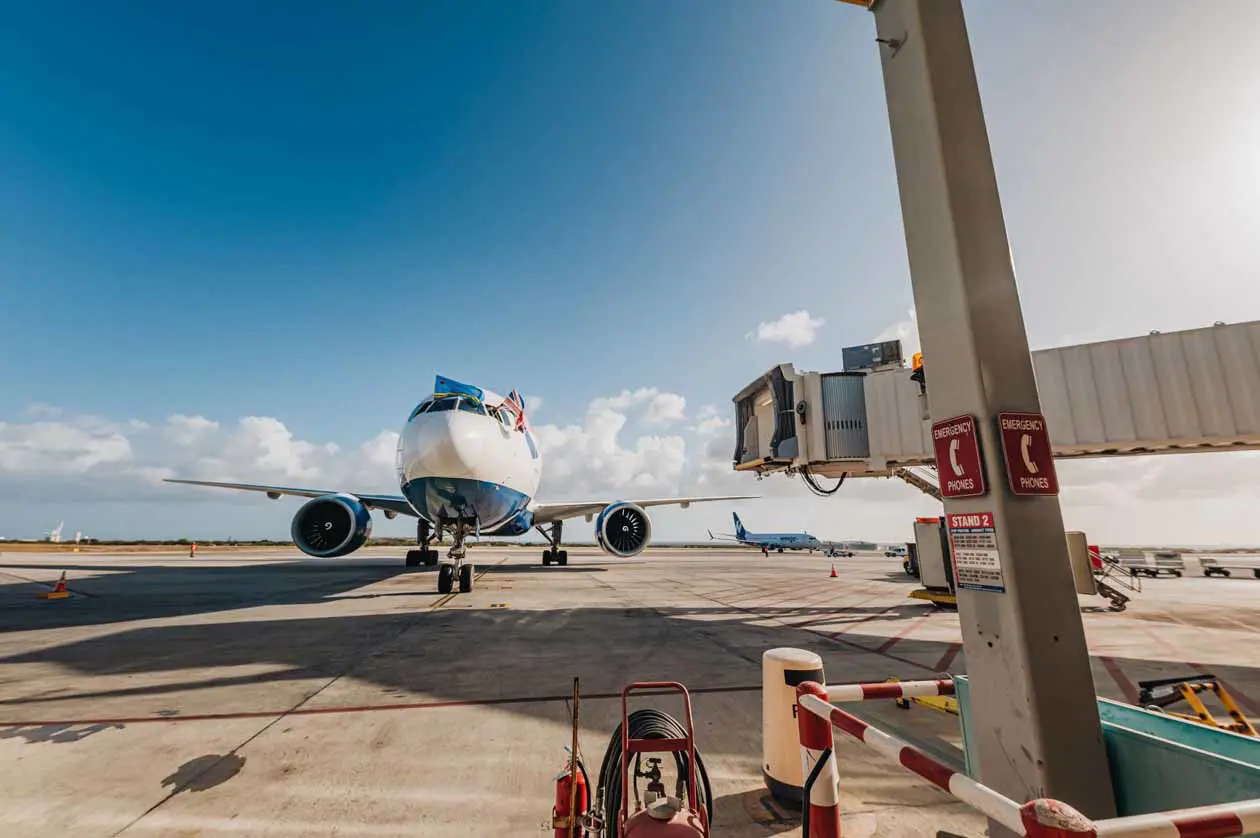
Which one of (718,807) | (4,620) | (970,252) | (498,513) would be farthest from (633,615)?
(4,620)

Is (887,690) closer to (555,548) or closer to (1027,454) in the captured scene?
(1027,454)

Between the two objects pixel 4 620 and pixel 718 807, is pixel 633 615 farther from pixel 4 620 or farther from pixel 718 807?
pixel 4 620

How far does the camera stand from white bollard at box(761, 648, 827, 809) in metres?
3.24

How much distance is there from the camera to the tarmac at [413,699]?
3.11m

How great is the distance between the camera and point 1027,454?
269 centimetres

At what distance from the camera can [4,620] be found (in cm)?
938

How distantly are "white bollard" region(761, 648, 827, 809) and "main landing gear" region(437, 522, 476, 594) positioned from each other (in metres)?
10.5

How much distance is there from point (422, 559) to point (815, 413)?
19.5 metres

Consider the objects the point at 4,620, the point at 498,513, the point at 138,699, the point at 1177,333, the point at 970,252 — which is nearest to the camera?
the point at 970,252

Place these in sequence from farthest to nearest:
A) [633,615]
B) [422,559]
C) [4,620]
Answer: [422,559] < [633,615] < [4,620]

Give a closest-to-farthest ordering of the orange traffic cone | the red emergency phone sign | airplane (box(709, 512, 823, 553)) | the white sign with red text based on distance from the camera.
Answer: the white sign with red text < the red emergency phone sign < the orange traffic cone < airplane (box(709, 512, 823, 553))

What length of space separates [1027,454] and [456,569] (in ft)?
44.8

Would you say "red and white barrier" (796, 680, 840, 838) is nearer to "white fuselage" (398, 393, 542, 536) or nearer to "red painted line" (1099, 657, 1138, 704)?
"red painted line" (1099, 657, 1138, 704)

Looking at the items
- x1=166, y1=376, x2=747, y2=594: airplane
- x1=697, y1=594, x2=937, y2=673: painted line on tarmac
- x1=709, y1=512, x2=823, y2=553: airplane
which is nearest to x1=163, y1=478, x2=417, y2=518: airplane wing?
x1=166, y1=376, x2=747, y2=594: airplane
